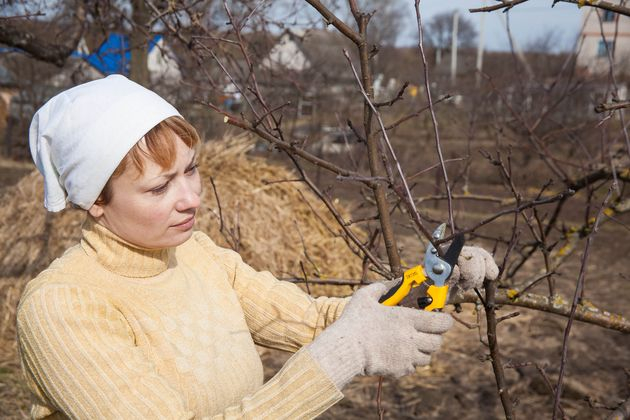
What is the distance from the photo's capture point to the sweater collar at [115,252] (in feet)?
5.46

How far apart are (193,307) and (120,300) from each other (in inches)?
7.7

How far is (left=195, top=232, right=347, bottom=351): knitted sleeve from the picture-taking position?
1941 mm

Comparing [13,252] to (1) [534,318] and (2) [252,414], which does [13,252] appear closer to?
(1) [534,318]

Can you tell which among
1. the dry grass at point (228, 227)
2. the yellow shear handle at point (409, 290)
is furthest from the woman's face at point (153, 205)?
the dry grass at point (228, 227)

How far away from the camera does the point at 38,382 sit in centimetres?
149

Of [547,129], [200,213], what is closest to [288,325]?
[200,213]

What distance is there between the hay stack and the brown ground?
0.32 m

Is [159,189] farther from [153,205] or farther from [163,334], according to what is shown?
[163,334]

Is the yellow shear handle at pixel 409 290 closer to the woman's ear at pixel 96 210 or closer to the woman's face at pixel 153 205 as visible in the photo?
the woman's face at pixel 153 205

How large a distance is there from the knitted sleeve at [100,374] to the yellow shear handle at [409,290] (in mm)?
244

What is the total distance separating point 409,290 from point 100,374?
657 millimetres

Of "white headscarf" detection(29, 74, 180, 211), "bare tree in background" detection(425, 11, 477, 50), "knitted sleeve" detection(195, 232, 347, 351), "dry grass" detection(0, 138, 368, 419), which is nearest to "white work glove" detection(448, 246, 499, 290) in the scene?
"knitted sleeve" detection(195, 232, 347, 351)

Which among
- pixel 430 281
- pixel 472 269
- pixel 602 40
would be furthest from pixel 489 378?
pixel 430 281

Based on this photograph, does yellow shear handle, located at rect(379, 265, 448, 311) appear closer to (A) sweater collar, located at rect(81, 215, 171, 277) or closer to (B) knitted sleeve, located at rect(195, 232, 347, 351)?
(B) knitted sleeve, located at rect(195, 232, 347, 351)
